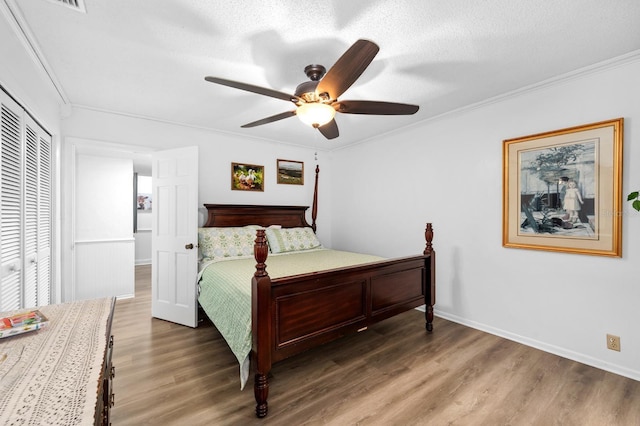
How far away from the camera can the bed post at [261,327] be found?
5.92ft

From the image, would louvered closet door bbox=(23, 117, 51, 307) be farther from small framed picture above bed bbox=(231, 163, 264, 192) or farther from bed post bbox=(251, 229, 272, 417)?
small framed picture above bed bbox=(231, 163, 264, 192)

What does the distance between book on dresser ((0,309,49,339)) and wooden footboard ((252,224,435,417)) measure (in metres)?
1.01

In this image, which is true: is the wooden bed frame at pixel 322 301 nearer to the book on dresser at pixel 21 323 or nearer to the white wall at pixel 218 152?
the book on dresser at pixel 21 323

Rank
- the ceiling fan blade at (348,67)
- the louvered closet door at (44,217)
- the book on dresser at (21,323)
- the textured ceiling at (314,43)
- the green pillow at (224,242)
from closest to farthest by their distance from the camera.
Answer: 1. the book on dresser at (21,323)
2. the ceiling fan blade at (348,67)
3. the textured ceiling at (314,43)
4. the louvered closet door at (44,217)
5. the green pillow at (224,242)

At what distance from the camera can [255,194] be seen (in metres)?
4.35

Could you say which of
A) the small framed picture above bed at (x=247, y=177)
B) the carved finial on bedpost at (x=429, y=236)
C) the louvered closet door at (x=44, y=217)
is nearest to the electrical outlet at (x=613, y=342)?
the carved finial on bedpost at (x=429, y=236)

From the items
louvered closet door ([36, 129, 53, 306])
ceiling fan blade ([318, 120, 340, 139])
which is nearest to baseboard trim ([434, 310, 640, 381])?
ceiling fan blade ([318, 120, 340, 139])

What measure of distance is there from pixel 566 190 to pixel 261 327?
9.14ft

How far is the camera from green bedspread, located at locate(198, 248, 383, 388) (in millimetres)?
1991

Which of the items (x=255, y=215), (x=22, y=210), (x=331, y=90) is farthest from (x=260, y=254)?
(x=255, y=215)

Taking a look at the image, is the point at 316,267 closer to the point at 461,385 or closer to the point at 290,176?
the point at 461,385

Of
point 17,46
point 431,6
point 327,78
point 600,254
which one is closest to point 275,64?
point 327,78

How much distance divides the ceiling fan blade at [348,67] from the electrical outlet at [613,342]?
2.84 metres

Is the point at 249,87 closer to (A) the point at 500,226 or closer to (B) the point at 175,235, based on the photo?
(B) the point at 175,235
